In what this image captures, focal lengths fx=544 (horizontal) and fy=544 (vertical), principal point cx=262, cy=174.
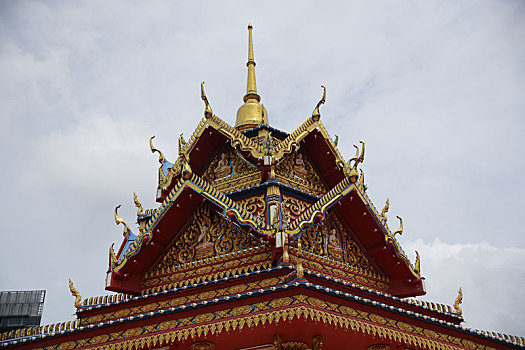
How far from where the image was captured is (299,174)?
14.7 m

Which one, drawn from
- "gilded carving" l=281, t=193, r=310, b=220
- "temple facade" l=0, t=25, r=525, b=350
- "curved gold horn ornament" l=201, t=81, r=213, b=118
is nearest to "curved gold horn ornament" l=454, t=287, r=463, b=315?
"temple facade" l=0, t=25, r=525, b=350

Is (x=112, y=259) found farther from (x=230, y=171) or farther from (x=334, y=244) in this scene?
(x=334, y=244)

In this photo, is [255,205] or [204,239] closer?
[204,239]

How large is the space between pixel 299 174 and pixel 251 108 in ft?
10.0

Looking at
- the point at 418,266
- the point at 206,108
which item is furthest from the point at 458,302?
the point at 206,108

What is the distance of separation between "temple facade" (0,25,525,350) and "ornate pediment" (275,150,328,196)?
0.13ft

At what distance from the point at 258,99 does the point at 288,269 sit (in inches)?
298

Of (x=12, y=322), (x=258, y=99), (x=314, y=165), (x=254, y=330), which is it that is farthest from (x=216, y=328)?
(x=12, y=322)

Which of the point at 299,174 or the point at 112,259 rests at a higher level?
the point at 299,174

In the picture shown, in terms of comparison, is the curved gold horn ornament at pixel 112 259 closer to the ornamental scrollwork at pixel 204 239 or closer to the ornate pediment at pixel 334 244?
the ornamental scrollwork at pixel 204 239

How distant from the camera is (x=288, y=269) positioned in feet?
35.8

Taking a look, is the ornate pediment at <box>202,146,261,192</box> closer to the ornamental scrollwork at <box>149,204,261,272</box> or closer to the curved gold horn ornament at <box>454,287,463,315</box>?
the ornamental scrollwork at <box>149,204,261,272</box>

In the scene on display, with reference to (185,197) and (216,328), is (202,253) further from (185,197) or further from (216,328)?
(216,328)

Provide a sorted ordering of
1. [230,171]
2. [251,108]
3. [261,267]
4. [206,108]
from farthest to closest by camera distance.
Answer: [251,108], [230,171], [206,108], [261,267]
